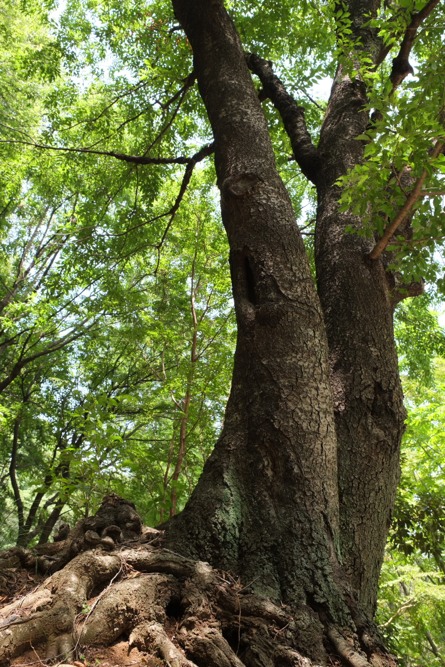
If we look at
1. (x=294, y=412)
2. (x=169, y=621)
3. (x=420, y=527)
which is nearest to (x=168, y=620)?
(x=169, y=621)

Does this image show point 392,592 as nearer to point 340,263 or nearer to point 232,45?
point 340,263

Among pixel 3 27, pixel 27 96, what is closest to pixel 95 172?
pixel 27 96

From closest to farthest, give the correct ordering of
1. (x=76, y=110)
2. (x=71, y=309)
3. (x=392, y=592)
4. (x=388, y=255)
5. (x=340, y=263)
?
(x=340, y=263)
(x=388, y=255)
(x=76, y=110)
(x=392, y=592)
(x=71, y=309)

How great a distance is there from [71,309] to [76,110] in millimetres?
4905

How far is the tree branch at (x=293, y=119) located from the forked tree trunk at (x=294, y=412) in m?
0.49

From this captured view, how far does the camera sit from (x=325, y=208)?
312 centimetres

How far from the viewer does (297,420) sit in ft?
6.63

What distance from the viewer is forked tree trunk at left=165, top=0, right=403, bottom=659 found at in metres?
1.81

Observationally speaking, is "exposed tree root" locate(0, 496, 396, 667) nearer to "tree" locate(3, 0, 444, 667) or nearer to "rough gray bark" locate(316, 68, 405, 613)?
"tree" locate(3, 0, 444, 667)

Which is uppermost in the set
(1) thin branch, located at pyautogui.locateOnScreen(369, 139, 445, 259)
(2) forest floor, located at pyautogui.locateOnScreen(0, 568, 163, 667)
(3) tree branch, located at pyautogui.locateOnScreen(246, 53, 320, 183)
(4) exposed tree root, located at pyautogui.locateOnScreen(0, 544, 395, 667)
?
(3) tree branch, located at pyautogui.locateOnScreen(246, 53, 320, 183)

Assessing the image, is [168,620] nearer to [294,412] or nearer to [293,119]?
[294,412]

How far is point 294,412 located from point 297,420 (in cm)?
4

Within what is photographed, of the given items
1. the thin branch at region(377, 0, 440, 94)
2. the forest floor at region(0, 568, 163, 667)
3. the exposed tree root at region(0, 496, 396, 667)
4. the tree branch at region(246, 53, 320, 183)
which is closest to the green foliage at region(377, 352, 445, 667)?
the tree branch at region(246, 53, 320, 183)

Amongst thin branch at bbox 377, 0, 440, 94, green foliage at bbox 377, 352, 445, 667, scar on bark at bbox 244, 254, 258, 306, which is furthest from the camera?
green foliage at bbox 377, 352, 445, 667
